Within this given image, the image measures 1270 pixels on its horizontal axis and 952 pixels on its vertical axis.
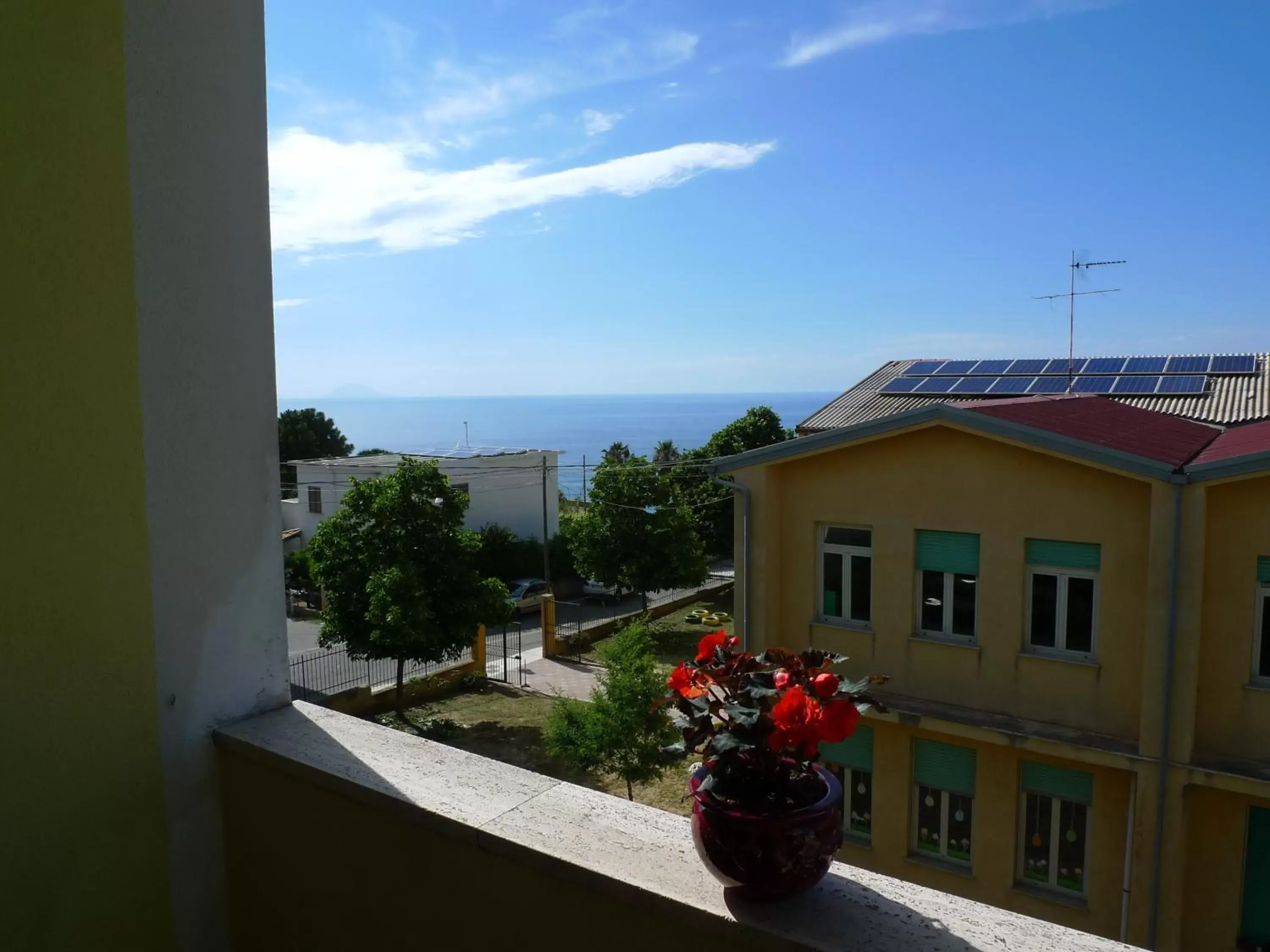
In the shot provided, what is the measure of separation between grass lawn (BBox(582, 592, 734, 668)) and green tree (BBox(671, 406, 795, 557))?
7.54 ft

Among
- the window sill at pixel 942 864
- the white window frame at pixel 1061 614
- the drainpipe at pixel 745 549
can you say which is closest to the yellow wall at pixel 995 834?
the window sill at pixel 942 864

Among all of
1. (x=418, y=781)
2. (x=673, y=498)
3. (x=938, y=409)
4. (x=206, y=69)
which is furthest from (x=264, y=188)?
(x=673, y=498)

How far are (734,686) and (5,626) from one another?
1469mm

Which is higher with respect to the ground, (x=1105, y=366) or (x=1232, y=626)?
(x=1105, y=366)

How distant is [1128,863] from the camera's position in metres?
8.88

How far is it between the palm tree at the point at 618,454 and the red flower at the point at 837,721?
85.7ft

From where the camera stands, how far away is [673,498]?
24906mm

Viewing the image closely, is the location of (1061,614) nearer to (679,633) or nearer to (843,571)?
(843,571)

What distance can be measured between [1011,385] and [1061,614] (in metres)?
7.14

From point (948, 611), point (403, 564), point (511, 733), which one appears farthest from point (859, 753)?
point (403, 564)

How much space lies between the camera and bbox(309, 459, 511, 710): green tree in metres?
15.9

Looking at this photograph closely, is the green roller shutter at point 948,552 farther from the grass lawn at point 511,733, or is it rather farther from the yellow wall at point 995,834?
the grass lawn at point 511,733

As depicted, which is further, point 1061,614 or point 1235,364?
point 1235,364

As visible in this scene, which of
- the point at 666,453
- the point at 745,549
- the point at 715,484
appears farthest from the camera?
the point at 666,453
